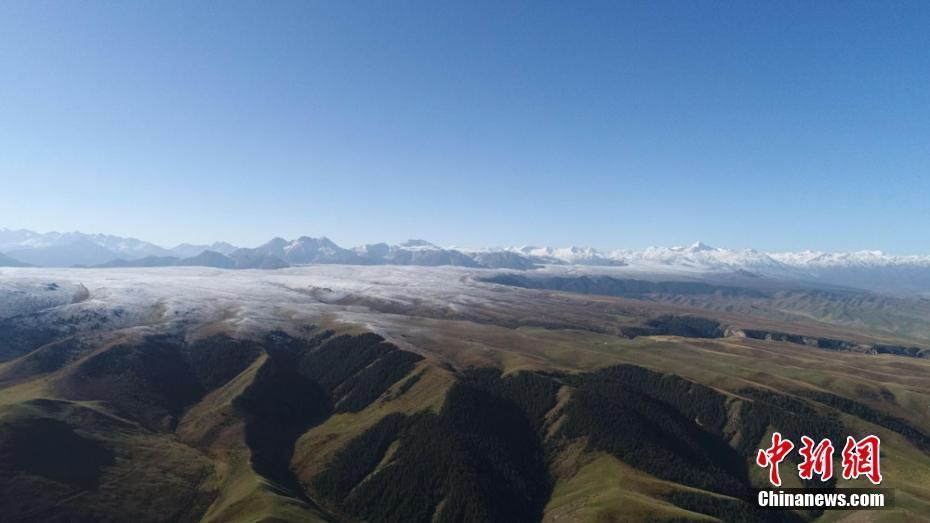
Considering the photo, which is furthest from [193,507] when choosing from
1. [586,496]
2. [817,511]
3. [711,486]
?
[817,511]

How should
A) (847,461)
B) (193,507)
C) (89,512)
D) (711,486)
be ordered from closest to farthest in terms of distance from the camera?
(847,461)
(89,512)
(193,507)
(711,486)

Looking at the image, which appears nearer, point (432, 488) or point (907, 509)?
point (907, 509)

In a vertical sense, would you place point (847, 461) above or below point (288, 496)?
above

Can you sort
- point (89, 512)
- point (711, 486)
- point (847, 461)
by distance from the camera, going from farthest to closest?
point (711, 486) < point (89, 512) < point (847, 461)

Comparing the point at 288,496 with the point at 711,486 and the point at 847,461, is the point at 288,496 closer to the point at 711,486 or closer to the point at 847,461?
the point at 711,486

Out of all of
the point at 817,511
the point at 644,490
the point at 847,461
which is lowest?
the point at 817,511

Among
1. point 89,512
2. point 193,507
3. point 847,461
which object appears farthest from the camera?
point 193,507

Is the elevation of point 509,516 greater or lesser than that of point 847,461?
lesser

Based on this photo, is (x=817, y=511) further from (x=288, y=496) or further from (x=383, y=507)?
(x=288, y=496)

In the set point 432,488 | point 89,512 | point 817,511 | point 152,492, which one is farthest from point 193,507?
point 817,511
